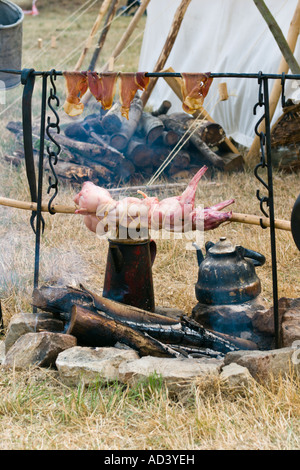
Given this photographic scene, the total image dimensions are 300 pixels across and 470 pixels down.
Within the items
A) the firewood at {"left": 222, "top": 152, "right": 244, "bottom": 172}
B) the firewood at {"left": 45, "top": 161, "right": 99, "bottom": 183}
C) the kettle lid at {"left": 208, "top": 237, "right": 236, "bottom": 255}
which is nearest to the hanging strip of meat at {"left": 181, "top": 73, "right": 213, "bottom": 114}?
the kettle lid at {"left": 208, "top": 237, "right": 236, "bottom": 255}

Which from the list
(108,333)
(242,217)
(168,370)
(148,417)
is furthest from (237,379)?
(242,217)

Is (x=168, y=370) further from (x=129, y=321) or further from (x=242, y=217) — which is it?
(x=242, y=217)

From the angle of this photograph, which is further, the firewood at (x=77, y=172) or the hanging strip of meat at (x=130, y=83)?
the firewood at (x=77, y=172)

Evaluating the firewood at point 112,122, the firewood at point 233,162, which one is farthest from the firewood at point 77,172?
the firewood at point 233,162

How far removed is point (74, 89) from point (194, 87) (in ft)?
1.90

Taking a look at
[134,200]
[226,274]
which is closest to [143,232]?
[134,200]

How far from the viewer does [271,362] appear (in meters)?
2.53

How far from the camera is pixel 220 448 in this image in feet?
7.02

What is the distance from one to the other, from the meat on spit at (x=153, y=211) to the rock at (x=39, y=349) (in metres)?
0.60

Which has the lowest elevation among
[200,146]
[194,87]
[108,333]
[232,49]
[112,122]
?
[108,333]

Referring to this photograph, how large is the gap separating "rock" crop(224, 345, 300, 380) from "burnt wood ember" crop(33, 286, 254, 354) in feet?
1.13

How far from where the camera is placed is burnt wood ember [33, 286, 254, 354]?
278 centimetres

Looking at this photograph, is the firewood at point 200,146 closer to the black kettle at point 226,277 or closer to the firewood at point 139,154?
the firewood at point 139,154

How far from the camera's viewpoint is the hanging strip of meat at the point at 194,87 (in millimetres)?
2612
